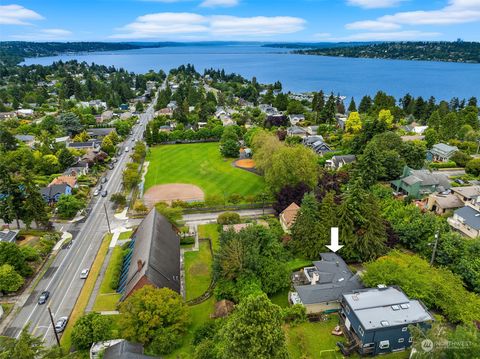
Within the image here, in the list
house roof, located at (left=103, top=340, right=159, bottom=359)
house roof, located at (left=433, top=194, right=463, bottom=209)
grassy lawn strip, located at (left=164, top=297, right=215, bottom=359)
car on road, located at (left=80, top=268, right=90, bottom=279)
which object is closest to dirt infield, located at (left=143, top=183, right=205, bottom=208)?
car on road, located at (left=80, top=268, right=90, bottom=279)

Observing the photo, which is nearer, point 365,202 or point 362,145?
point 365,202

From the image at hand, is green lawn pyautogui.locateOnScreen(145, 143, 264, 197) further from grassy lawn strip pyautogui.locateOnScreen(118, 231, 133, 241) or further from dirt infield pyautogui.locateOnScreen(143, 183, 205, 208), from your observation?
grassy lawn strip pyautogui.locateOnScreen(118, 231, 133, 241)

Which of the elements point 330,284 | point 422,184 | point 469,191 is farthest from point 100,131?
point 469,191

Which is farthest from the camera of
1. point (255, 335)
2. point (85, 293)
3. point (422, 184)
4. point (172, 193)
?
point (172, 193)

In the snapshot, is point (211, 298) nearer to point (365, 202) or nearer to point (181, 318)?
point (181, 318)

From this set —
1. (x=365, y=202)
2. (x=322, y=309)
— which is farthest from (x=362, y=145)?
(x=322, y=309)

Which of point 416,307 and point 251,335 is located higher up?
point 251,335

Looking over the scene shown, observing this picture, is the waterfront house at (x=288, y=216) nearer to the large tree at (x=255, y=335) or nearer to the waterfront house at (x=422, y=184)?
the waterfront house at (x=422, y=184)

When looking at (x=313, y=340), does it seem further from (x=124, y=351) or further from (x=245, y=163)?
Result: (x=245, y=163)
